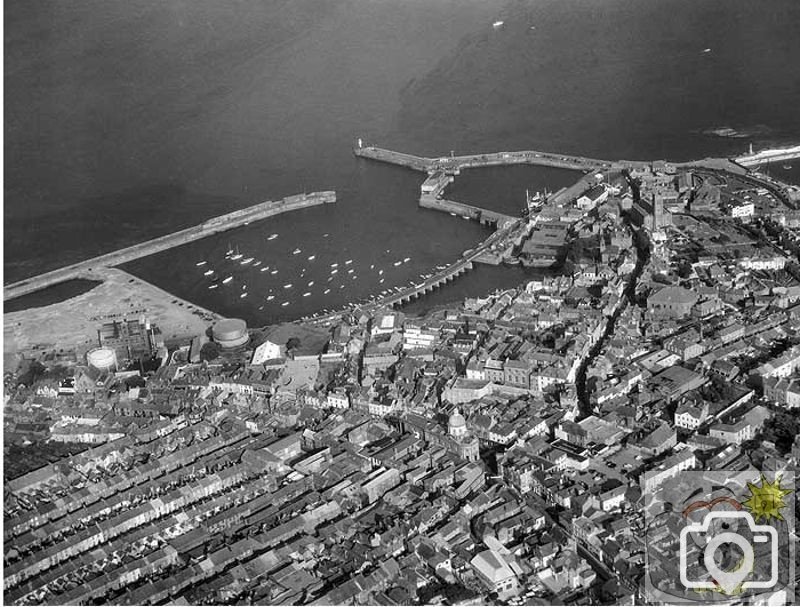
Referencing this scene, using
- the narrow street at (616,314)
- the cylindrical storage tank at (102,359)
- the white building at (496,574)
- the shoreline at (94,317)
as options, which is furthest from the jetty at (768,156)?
the white building at (496,574)

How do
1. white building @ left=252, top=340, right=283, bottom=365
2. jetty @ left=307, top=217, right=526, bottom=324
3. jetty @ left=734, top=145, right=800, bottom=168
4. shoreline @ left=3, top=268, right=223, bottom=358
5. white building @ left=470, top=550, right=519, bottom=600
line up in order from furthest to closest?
jetty @ left=734, top=145, right=800, bottom=168
jetty @ left=307, top=217, right=526, bottom=324
shoreline @ left=3, top=268, right=223, bottom=358
white building @ left=252, top=340, right=283, bottom=365
white building @ left=470, top=550, right=519, bottom=600

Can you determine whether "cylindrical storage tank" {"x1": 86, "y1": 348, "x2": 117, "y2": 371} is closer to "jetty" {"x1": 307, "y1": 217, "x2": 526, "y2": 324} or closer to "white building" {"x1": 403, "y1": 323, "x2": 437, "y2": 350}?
"jetty" {"x1": 307, "y1": 217, "x2": 526, "y2": 324}

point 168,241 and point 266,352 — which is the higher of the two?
point 168,241

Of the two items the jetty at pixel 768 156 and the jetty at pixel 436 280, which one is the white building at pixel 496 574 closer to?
the jetty at pixel 436 280

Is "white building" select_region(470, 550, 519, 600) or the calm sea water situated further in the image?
the calm sea water

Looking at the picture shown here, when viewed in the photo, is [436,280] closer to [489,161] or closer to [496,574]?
[489,161]

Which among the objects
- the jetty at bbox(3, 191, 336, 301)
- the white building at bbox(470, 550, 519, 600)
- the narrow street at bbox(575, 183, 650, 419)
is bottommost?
the white building at bbox(470, 550, 519, 600)

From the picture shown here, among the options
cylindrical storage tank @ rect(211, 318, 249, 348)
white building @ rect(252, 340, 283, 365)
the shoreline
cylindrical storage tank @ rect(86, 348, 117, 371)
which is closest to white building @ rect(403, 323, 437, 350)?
white building @ rect(252, 340, 283, 365)

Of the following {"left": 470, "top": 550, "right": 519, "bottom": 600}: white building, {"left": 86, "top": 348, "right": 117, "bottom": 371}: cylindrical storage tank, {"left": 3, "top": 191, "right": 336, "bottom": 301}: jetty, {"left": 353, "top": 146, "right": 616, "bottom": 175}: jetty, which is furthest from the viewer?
{"left": 353, "top": 146, "right": 616, "bottom": 175}: jetty

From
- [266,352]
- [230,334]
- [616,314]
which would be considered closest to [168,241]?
[230,334]
